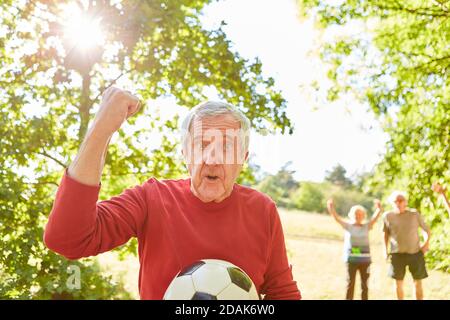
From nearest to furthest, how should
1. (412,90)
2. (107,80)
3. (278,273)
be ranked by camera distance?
(278,273), (107,80), (412,90)

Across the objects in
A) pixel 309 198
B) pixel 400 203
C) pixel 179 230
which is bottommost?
→ pixel 179 230

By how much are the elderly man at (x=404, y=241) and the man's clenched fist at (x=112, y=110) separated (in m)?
6.93

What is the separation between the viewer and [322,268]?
13820mm

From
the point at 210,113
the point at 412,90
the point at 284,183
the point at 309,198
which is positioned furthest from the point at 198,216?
the point at 284,183

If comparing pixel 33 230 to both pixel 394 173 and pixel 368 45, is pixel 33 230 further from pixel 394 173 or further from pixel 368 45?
pixel 368 45

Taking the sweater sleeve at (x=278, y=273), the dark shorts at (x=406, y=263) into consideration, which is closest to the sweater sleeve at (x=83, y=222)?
the sweater sleeve at (x=278, y=273)

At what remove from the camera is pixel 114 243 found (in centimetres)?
147

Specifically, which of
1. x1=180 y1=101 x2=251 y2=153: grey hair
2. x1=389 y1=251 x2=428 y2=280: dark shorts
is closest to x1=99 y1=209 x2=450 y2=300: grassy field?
x1=389 y1=251 x2=428 y2=280: dark shorts

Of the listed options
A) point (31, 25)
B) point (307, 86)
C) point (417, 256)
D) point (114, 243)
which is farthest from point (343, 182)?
point (114, 243)

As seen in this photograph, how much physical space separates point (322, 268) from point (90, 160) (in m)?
13.4

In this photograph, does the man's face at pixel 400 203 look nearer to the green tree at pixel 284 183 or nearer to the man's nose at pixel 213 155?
the man's nose at pixel 213 155

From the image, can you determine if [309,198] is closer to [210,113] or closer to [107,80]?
[107,80]

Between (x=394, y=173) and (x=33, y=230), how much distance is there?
716 centimetres

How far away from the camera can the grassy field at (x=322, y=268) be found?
387 inches
